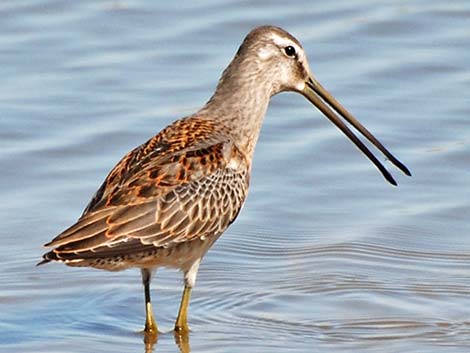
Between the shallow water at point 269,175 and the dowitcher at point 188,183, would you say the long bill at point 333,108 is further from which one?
the shallow water at point 269,175

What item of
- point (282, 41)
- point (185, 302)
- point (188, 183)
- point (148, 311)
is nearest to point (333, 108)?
point (282, 41)

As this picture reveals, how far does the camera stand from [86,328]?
265 inches

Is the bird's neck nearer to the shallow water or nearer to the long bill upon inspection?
the long bill

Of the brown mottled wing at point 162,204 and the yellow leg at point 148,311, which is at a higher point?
the brown mottled wing at point 162,204

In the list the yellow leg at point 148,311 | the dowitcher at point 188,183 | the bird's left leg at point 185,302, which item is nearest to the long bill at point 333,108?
the dowitcher at point 188,183

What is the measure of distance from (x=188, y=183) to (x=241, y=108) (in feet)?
2.03

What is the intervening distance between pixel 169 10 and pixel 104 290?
4.22 meters

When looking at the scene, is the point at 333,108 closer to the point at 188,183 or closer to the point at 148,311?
the point at 188,183

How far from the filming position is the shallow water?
6793 mm

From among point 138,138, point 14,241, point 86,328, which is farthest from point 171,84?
point 86,328

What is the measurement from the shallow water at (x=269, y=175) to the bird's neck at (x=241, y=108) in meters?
0.75

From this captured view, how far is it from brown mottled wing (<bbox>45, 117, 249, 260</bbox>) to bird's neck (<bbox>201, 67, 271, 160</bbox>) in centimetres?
15

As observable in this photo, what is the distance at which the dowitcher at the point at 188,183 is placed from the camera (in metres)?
6.18

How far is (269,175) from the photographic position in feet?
27.9
